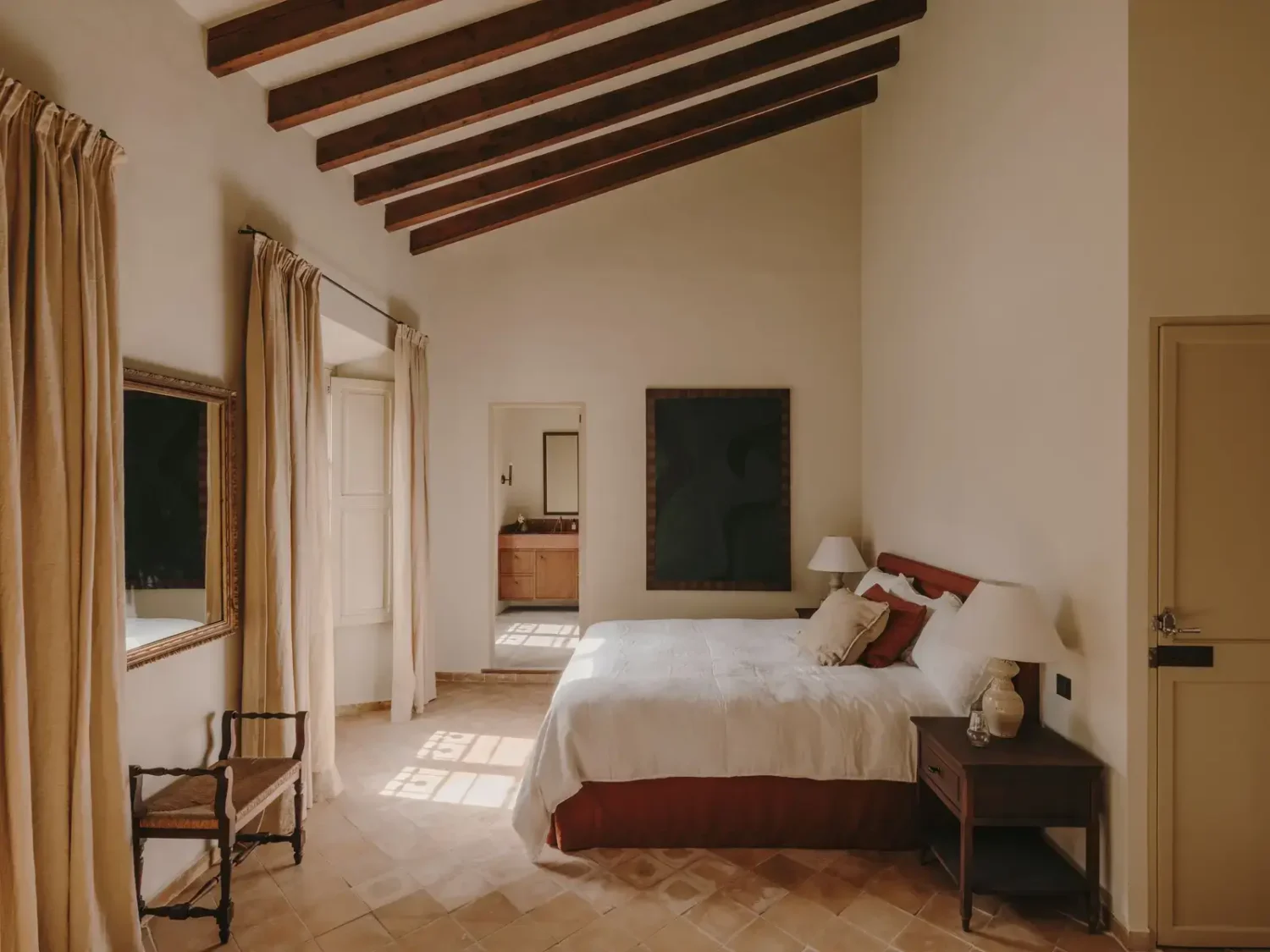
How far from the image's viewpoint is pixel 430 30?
3.05 m

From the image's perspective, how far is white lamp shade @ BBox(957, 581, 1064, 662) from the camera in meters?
2.44

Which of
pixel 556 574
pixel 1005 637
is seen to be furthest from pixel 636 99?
pixel 556 574

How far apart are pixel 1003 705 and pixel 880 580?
1.66 m

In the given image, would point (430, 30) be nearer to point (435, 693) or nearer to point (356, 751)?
point (356, 751)

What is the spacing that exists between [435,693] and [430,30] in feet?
13.5

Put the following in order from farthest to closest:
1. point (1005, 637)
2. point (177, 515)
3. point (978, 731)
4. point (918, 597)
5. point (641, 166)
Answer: point (641, 166), point (918, 597), point (177, 515), point (978, 731), point (1005, 637)

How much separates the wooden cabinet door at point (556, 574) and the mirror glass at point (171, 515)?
4.88 metres

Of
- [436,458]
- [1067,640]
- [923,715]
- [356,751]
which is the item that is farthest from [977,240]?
[356,751]

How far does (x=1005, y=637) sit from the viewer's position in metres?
2.46

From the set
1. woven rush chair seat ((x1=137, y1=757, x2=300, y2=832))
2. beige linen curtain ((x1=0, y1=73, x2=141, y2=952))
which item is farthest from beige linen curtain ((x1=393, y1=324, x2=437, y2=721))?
beige linen curtain ((x1=0, y1=73, x2=141, y2=952))

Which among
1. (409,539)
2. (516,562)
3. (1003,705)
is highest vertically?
(409,539)

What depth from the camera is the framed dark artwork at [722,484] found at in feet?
17.4

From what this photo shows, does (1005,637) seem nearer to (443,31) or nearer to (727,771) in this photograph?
(727,771)

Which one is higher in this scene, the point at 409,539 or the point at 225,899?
the point at 409,539
